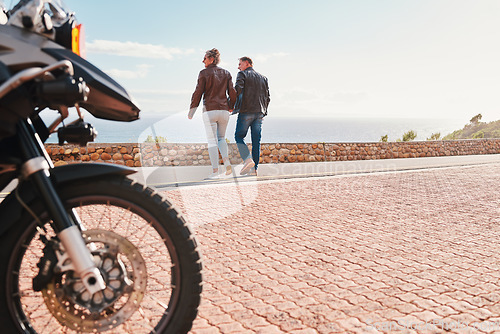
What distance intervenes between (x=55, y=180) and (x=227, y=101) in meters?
6.76

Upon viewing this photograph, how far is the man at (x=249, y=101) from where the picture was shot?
8.55 m

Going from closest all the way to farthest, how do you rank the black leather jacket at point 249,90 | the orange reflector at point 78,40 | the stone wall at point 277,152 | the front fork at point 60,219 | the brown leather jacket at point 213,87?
the front fork at point 60,219, the orange reflector at point 78,40, the stone wall at point 277,152, the brown leather jacket at point 213,87, the black leather jacket at point 249,90

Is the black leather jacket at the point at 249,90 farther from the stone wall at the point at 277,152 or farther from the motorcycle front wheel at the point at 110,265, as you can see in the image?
the motorcycle front wheel at the point at 110,265

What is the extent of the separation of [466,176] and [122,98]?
1015cm

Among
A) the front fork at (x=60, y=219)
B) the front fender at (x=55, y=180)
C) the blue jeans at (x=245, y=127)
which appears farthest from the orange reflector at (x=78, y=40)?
the blue jeans at (x=245, y=127)

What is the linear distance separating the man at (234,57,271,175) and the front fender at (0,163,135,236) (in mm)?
6814

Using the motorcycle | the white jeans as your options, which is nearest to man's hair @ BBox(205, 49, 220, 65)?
the white jeans

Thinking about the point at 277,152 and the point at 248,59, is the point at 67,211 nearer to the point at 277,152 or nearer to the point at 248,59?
the point at 248,59

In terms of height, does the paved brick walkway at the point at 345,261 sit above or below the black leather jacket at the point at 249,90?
below

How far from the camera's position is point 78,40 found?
6.25ft

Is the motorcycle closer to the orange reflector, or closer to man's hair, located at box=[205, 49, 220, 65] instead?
the orange reflector

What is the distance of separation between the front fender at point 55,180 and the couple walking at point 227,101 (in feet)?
20.2

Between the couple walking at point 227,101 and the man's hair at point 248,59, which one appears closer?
the couple walking at point 227,101

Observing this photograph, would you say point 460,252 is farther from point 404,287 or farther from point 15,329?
point 15,329
